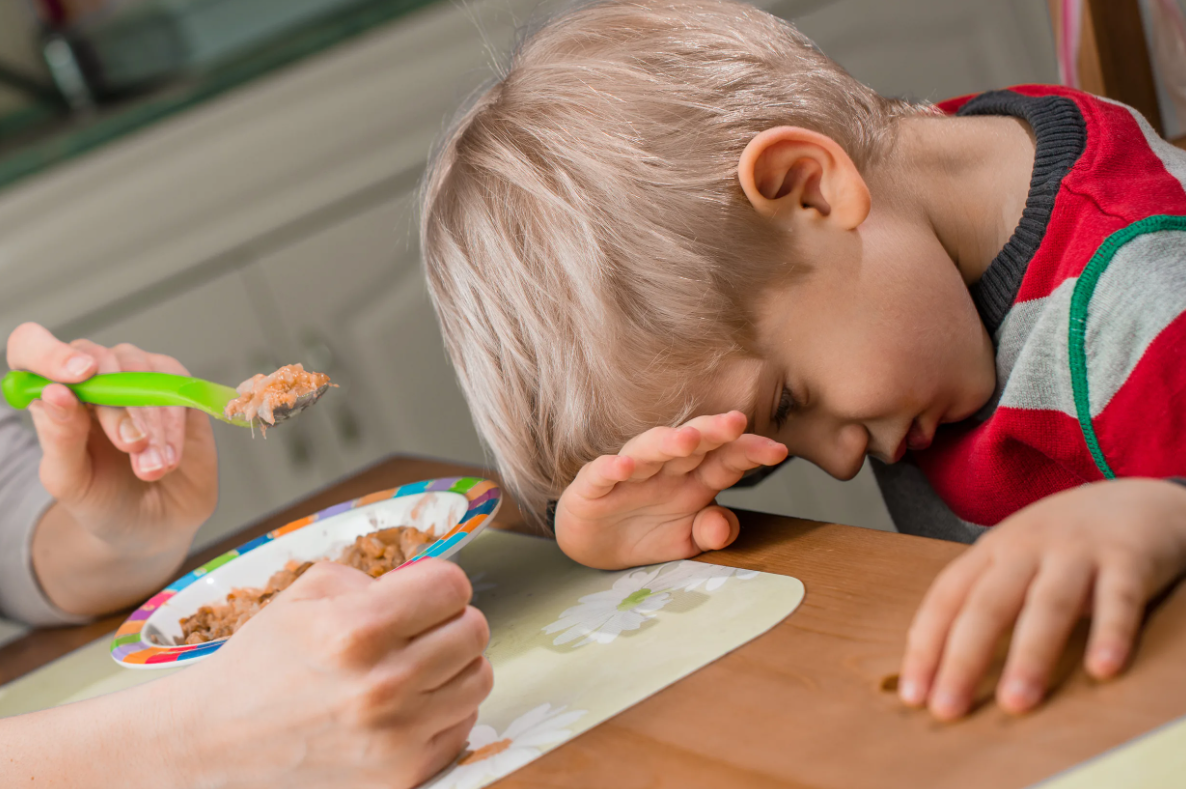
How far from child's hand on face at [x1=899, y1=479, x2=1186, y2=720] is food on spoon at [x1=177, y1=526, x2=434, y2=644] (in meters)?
0.43

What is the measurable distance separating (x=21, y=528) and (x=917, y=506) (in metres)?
0.95

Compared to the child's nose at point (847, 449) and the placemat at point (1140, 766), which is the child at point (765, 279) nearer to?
the child's nose at point (847, 449)

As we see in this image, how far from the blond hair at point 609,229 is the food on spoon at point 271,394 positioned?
12 cm

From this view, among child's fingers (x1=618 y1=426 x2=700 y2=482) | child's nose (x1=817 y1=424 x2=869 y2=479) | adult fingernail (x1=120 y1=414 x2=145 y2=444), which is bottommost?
child's nose (x1=817 y1=424 x2=869 y2=479)

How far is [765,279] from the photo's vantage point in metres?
0.74

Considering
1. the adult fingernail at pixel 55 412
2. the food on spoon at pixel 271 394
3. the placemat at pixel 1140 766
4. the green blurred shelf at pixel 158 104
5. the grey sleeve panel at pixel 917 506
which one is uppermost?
the green blurred shelf at pixel 158 104

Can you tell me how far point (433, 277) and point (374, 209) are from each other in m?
1.24

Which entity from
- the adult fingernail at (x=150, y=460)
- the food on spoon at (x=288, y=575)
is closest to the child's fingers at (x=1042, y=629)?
the food on spoon at (x=288, y=575)

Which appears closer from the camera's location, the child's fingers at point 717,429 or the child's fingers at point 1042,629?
the child's fingers at point 1042,629

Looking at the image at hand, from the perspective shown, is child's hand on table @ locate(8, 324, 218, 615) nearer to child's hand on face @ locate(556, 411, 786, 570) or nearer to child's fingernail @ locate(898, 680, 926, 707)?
child's hand on face @ locate(556, 411, 786, 570)

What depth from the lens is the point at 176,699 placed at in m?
0.55

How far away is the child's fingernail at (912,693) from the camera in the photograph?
409 mm

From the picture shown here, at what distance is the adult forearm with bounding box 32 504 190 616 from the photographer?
1010 millimetres

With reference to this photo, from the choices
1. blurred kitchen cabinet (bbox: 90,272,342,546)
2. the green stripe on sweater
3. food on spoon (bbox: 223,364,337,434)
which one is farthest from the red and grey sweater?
blurred kitchen cabinet (bbox: 90,272,342,546)
